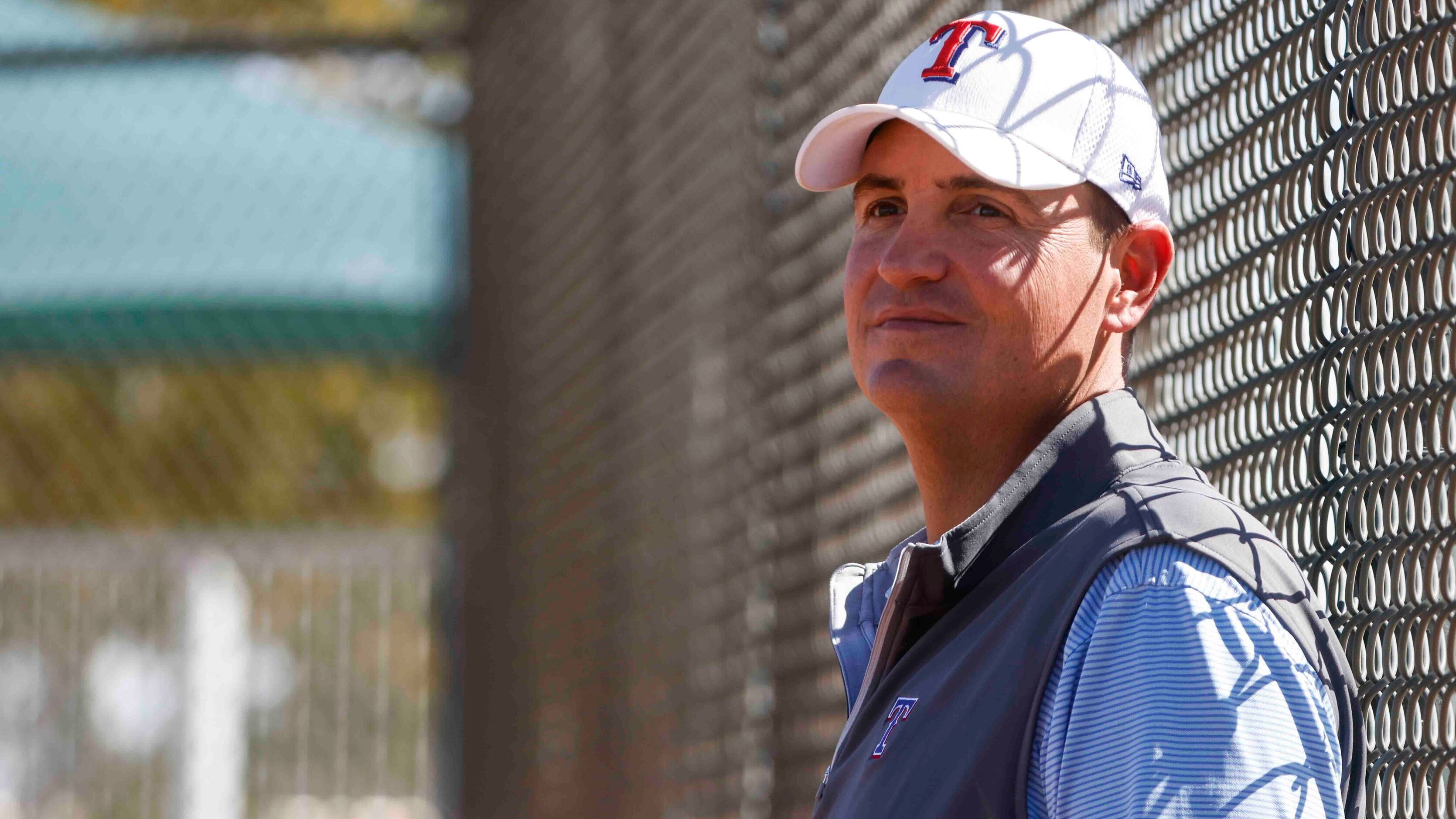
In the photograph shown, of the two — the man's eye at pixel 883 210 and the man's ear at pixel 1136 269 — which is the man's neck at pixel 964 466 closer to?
the man's ear at pixel 1136 269

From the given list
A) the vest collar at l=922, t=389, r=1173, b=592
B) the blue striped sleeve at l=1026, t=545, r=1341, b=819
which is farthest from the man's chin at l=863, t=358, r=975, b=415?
the blue striped sleeve at l=1026, t=545, r=1341, b=819

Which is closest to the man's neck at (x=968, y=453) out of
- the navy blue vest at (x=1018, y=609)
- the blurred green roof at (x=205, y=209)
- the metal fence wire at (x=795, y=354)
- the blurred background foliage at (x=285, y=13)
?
the navy blue vest at (x=1018, y=609)

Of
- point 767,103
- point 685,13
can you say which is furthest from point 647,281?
point 767,103

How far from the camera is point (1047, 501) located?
5.56 feet

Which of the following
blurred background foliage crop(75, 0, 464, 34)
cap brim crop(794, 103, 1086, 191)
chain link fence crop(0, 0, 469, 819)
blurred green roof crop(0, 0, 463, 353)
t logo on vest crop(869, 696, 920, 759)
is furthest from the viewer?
blurred background foliage crop(75, 0, 464, 34)

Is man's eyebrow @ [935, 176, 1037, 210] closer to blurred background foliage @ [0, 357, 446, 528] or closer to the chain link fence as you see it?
the chain link fence


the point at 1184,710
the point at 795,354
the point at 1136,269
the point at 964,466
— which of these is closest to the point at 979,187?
the point at 1136,269

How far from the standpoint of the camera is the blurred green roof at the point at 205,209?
7.26 meters

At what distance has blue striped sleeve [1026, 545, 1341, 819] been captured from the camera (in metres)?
1.29

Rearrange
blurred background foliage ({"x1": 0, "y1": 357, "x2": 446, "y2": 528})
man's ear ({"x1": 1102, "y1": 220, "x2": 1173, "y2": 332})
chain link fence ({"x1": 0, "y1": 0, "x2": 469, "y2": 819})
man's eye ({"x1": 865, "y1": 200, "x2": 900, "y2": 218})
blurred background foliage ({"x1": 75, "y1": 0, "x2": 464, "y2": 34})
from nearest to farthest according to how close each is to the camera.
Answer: man's ear ({"x1": 1102, "y1": 220, "x2": 1173, "y2": 332}) → man's eye ({"x1": 865, "y1": 200, "x2": 900, "y2": 218}) → chain link fence ({"x1": 0, "y1": 0, "x2": 469, "y2": 819}) → blurred background foliage ({"x1": 75, "y1": 0, "x2": 464, "y2": 34}) → blurred background foliage ({"x1": 0, "y1": 357, "x2": 446, "y2": 528})

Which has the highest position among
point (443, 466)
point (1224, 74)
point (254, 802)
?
point (443, 466)

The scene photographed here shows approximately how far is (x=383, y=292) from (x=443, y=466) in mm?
1015

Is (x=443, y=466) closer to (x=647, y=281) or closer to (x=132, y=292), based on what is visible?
(x=132, y=292)

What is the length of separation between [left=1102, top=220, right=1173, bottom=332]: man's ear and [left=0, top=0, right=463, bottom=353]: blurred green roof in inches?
229
